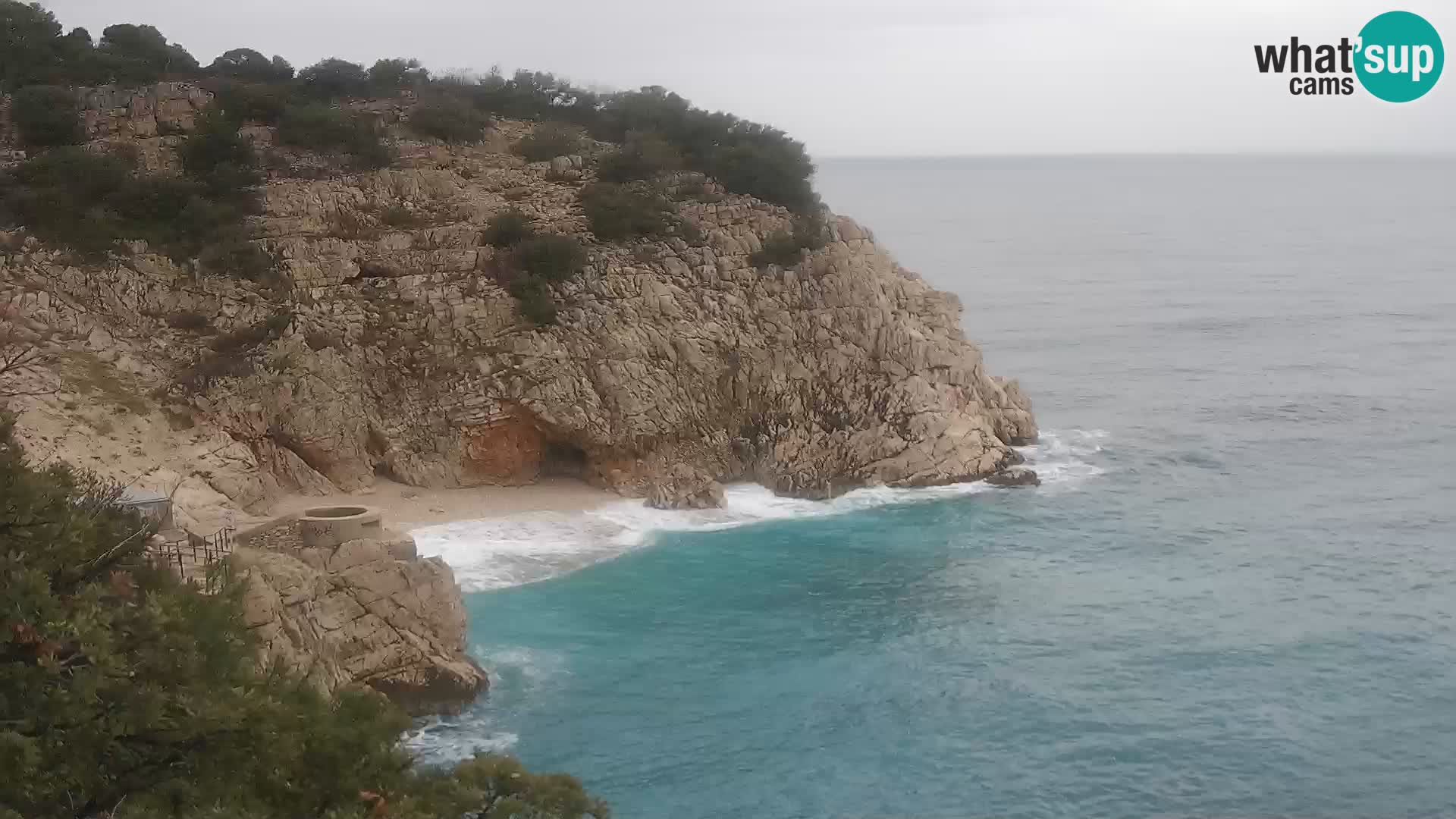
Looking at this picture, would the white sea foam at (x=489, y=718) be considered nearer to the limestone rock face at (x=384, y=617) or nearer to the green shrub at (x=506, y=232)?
the limestone rock face at (x=384, y=617)

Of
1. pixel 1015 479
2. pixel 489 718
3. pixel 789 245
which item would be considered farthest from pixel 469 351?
pixel 489 718

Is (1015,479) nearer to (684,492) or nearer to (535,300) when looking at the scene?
(684,492)

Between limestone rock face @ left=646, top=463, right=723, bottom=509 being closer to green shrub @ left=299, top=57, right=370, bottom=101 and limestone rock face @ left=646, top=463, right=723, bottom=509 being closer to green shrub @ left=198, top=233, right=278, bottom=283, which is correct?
green shrub @ left=198, top=233, right=278, bottom=283

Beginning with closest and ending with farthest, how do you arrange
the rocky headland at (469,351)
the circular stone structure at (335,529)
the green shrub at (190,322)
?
the circular stone structure at (335,529) → the rocky headland at (469,351) → the green shrub at (190,322)

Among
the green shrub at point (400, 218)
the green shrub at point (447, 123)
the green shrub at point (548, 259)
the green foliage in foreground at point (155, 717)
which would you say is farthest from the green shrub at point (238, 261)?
the green foliage in foreground at point (155, 717)

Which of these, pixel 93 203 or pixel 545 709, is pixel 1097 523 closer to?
pixel 545 709

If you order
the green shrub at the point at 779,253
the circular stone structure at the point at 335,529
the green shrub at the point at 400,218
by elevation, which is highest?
the green shrub at the point at 400,218

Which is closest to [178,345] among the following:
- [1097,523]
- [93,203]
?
[93,203]
